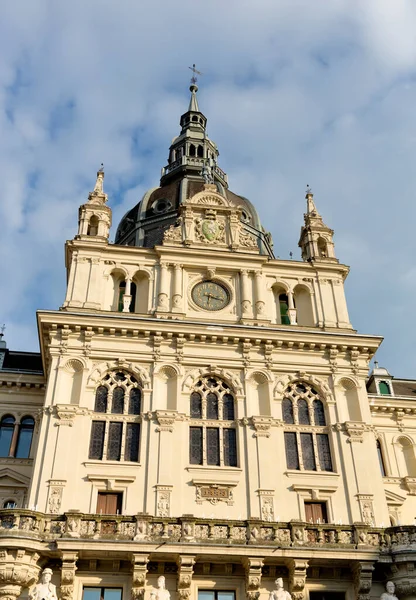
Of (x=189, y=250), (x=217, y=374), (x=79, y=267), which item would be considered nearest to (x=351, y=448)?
(x=217, y=374)

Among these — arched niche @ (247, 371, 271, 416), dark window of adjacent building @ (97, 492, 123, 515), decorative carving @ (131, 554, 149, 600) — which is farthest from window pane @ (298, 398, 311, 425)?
decorative carving @ (131, 554, 149, 600)

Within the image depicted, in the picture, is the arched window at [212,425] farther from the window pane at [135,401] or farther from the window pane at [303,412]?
the window pane at [303,412]

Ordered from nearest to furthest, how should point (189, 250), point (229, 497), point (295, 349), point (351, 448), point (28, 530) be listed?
point (28, 530)
point (229, 497)
point (351, 448)
point (295, 349)
point (189, 250)

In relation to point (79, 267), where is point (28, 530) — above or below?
below

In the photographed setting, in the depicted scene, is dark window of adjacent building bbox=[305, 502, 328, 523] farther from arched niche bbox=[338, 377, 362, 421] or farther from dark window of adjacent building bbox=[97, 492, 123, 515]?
dark window of adjacent building bbox=[97, 492, 123, 515]

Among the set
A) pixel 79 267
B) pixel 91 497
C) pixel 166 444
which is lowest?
pixel 91 497

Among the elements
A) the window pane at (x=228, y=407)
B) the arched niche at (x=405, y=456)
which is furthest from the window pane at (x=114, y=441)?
the arched niche at (x=405, y=456)

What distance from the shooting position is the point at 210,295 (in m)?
35.8

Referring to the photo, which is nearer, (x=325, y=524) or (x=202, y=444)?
(x=325, y=524)

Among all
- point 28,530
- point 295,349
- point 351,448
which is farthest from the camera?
point 295,349

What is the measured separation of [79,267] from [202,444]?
11.7 metres

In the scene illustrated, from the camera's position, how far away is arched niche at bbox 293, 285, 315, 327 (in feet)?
118

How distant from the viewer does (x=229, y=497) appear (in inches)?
1127

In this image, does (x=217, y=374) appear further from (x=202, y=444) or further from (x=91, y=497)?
(x=91, y=497)
